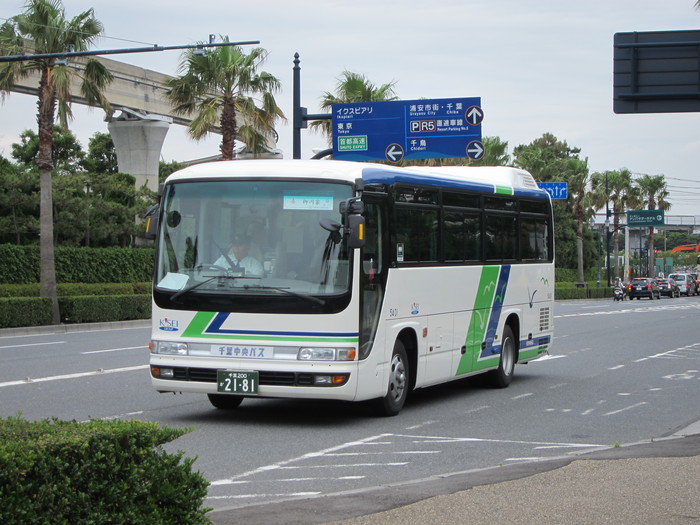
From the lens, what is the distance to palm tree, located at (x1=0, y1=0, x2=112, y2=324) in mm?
31781

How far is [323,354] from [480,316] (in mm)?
4434

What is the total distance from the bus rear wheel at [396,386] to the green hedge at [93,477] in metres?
6.95

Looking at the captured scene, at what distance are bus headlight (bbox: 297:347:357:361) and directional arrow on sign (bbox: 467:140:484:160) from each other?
22078 millimetres

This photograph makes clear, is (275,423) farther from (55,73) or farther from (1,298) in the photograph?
(55,73)

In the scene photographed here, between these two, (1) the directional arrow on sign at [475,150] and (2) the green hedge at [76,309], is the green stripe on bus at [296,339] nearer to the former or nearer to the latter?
(2) the green hedge at [76,309]

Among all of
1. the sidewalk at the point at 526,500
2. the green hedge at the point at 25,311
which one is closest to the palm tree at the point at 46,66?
the green hedge at the point at 25,311

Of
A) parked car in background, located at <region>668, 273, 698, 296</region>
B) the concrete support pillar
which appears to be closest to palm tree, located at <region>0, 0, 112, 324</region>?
the concrete support pillar

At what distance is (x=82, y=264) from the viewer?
3869cm

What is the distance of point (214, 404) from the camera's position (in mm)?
13164

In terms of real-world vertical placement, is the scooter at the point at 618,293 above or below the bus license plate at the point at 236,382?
below

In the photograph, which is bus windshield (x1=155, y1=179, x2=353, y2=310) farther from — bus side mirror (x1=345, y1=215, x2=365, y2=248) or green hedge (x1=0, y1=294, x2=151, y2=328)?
green hedge (x1=0, y1=294, x2=151, y2=328)

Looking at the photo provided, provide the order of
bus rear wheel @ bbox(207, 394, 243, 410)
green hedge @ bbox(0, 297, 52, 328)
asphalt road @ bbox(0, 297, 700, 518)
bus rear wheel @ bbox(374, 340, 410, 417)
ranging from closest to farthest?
asphalt road @ bbox(0, 297, 700, 518), bus rear wheel @ bbox(374, 340, 410, 417), bus rear wheel @ bbox(207, 394, 243, 410), green hedge @ bbox(0, 297, 52, 328)

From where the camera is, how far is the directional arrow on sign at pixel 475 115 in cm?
3325

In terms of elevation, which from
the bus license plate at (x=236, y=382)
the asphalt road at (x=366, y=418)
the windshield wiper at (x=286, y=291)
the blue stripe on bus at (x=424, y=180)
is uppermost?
the blue stripe on bus at (x=424, y=180)
